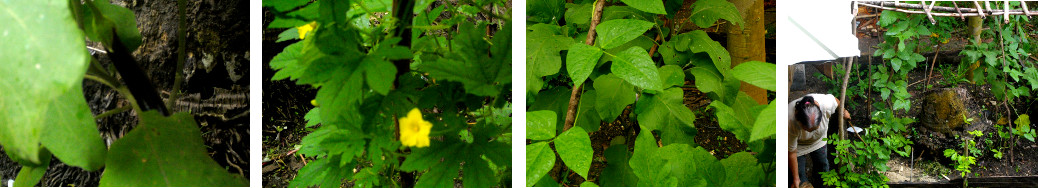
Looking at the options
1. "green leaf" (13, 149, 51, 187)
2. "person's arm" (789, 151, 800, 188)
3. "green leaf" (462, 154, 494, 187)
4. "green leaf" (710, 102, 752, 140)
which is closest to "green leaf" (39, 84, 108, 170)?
"green leaf" (13, 149, 51, 187)

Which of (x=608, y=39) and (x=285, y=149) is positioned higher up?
(x=608, y=39)

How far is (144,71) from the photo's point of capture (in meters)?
0.58

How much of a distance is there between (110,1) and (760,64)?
0.78 m

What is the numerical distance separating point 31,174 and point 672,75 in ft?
2.53

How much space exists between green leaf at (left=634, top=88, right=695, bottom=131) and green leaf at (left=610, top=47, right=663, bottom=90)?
0.25 feet

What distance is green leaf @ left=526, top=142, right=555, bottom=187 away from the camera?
67 centimetres

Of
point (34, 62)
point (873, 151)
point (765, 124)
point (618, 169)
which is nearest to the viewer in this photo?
point (34, 62)

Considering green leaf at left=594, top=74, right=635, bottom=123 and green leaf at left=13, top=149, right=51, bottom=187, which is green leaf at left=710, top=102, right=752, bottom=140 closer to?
green leaf at left=594, top=74, right=635, bottom=123

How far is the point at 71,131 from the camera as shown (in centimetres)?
47

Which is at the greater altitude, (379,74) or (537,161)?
(379,74)

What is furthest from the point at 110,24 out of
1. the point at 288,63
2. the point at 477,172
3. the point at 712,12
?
the point at 712,12

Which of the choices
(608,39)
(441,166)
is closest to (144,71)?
(441,166)

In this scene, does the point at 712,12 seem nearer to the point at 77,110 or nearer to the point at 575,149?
the point at 575,149

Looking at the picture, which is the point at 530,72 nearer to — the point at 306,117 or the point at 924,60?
the point at 306,117
